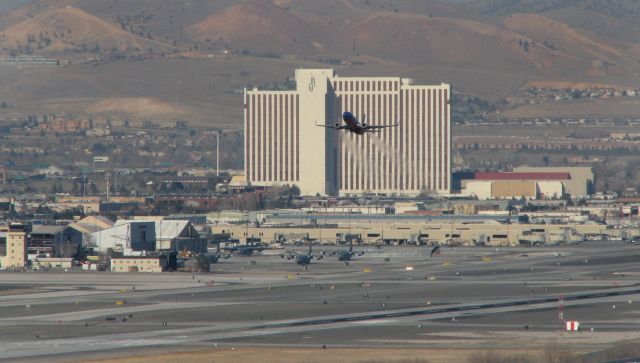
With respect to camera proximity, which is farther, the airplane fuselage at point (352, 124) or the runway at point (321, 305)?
the runway at point (321, 305)

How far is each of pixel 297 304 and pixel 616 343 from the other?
31859mm

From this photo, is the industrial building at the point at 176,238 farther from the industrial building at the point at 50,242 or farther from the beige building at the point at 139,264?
the beige building at the point at 139,264

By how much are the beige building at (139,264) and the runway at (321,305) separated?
4.60 metres

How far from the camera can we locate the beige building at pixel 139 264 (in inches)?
6688

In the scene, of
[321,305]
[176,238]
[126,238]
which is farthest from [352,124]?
[176,238]

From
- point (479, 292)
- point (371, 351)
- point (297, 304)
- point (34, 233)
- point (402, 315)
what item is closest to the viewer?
point (371, 351)

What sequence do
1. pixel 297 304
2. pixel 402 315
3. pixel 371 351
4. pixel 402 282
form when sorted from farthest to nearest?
1. pixel 402 282
2. pixel 297 304
3. pixel 402 315
4. pixel 371 351

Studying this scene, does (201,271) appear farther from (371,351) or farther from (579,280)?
(371,351)

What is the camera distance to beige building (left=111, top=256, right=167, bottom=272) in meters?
170

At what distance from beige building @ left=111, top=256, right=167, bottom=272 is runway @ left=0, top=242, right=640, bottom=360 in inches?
181

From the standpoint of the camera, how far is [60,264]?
177 meters

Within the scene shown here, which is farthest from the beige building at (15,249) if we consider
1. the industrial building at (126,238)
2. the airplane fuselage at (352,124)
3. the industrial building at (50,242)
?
the airplane fuselage at (352,124)

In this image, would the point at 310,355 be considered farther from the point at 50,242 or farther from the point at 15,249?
the point at 50,242

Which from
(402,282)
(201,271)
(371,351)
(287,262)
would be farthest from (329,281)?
(371,351)
